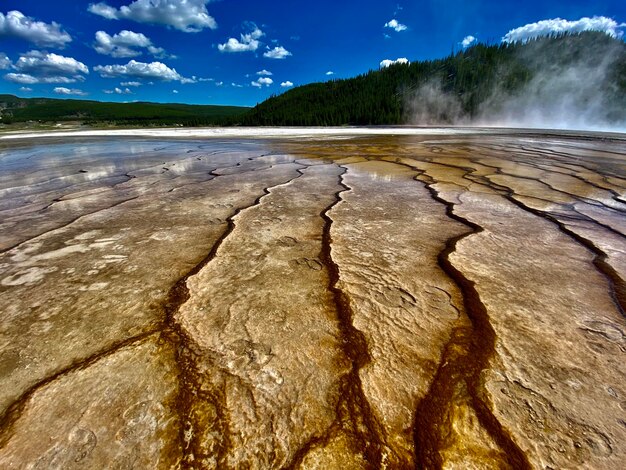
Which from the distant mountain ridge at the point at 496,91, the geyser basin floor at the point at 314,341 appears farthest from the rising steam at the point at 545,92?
the geyser basin floor at the point at 314,341

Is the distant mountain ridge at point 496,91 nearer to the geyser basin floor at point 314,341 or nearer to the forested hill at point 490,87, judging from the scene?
the forested hill at point 490,87

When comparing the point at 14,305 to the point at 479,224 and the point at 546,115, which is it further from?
the point at 546,115

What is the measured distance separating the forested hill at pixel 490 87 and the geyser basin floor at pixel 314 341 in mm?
50909

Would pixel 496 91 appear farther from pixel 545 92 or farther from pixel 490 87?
pixel 545 92

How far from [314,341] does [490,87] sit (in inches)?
2564

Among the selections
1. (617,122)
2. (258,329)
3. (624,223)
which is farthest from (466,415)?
(617,122)

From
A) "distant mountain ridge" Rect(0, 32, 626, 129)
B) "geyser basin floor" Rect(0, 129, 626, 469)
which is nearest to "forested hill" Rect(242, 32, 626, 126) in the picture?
"distant mountain ridge" Rect(0, 32, 626, 129)

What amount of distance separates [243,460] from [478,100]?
61.9 meters

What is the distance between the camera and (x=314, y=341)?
3.52 feet

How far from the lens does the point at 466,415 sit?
0.81 meters

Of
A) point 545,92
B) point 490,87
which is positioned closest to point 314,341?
point 490,87

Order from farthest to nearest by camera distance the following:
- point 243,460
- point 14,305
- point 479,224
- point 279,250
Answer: point 479,224
point 279,250
point 14,305
point 243,460

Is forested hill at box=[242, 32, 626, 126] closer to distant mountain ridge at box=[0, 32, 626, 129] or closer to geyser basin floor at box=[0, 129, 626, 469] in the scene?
distant mountain ridge at box=[0, 32, 626, 129]

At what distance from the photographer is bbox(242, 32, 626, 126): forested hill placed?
4875 cm
